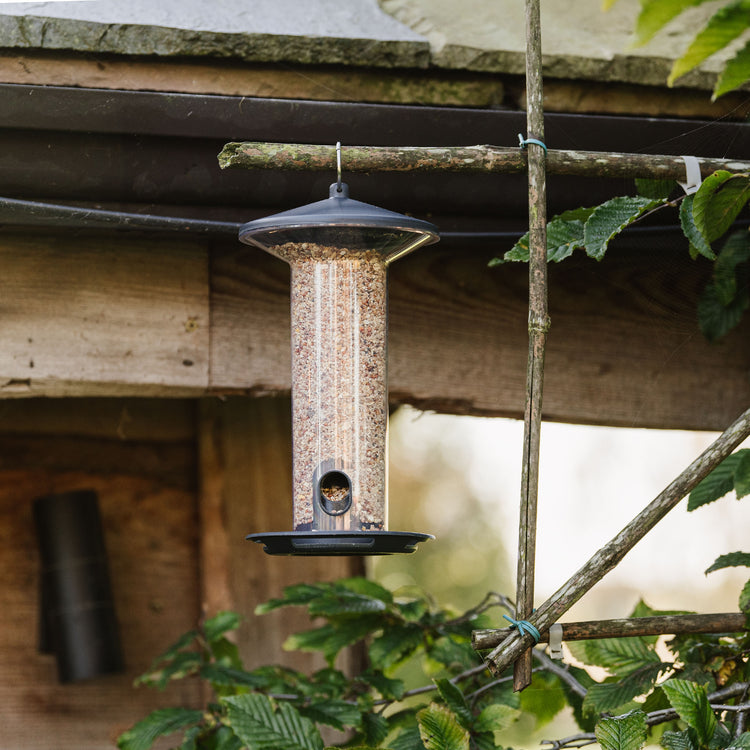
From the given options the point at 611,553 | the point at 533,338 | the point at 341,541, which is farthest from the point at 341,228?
the point at 611,553

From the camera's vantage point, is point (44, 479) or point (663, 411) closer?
point (663, 411)

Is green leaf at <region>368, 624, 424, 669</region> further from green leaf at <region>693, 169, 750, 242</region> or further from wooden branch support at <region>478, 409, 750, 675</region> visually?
green leaf at <region>693, 169, 750, 242</region>

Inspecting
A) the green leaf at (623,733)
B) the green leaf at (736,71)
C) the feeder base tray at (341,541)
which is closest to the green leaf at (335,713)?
the feeder base tray at (341,541)

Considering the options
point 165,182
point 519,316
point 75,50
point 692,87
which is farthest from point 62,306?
point 692,87

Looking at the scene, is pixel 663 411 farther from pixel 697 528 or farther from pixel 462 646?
pixel 697 528

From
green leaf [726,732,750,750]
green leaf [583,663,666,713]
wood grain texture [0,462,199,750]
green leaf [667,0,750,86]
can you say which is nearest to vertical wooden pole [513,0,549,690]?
green leaf [726,732,750,750]

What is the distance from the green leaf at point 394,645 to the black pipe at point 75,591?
0.66 metres

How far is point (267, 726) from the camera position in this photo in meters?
1.70

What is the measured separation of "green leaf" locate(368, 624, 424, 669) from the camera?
6.70 ft

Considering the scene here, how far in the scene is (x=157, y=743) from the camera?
8.04 feet

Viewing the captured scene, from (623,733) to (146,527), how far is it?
4.80 ft

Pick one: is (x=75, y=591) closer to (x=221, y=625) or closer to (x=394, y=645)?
(x=221, y=625)

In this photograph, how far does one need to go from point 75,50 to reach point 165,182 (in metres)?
0.24

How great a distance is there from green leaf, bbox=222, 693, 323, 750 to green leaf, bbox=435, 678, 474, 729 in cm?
21
